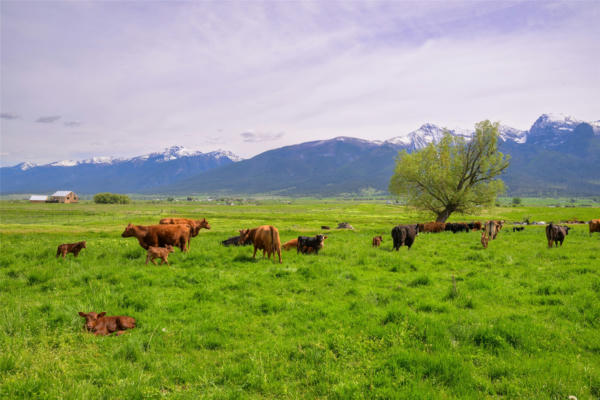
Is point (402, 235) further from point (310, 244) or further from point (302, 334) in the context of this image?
point (302, 334)

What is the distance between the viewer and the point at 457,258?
1630cm

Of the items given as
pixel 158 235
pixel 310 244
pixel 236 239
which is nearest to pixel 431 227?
pixel 310 244

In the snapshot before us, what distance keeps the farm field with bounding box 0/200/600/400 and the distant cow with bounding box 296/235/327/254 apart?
5185 mm

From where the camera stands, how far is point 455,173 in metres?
39.9

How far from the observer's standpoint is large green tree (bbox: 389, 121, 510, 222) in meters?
38.7

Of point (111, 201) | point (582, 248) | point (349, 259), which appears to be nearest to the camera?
point (349, 259)

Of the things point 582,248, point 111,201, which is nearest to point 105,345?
point 582,248

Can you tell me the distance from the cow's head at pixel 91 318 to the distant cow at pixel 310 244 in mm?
11547

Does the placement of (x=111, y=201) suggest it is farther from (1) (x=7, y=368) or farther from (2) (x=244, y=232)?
(1) (x=7, y=368)

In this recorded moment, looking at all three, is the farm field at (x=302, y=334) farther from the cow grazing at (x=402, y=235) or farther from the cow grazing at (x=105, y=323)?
the cow grazing at (x=402, y=235)

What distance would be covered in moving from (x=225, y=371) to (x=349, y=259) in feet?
35.3

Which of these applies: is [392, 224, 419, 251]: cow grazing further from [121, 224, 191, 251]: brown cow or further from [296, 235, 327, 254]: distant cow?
[121, 224, 191, 251]: brown cow

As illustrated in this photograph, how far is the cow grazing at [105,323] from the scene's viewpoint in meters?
7.34

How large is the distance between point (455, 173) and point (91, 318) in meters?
42.6
